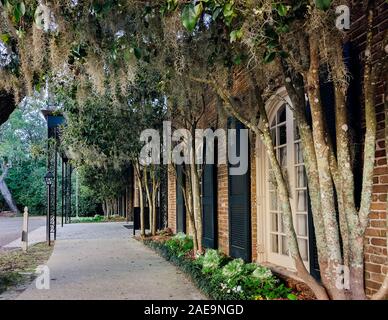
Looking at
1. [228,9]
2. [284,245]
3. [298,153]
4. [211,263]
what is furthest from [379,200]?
[211,263]

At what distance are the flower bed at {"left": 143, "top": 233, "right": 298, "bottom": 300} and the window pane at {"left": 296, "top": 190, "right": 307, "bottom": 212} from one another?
33.6 inches

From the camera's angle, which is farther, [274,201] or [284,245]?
[274,201]

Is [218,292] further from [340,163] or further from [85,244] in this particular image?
[85,244]

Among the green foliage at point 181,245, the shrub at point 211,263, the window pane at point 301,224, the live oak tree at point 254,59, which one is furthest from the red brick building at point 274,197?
the shrub at point 211,263

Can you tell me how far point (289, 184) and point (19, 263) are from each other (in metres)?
5.72

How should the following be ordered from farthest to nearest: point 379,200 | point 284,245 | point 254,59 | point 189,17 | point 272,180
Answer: point 284,245
point 272,180
point 254,59
point 379,200
point 189,17

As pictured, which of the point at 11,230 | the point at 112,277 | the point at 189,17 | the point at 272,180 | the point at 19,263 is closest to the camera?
the point at 189,17

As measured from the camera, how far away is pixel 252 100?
526 cm

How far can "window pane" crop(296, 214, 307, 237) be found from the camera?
5.14m

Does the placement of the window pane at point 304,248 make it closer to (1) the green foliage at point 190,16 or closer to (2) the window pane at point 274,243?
(2) the window pane at point 274,243

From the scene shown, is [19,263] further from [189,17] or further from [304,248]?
[189,17]

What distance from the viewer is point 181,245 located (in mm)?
8445

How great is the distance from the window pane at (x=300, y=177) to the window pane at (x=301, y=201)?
9cm
